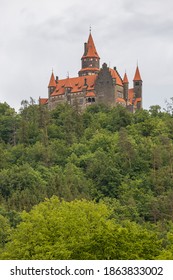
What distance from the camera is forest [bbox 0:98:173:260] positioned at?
4544 cm

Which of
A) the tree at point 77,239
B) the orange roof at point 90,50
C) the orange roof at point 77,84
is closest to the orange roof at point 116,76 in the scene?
the orange roof at point 77,84

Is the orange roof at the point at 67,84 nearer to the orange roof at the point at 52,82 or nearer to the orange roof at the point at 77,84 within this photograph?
the orange roof at the point at 77,84

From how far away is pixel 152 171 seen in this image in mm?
103125

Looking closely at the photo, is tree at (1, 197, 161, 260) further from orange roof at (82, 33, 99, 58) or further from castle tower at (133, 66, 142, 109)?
orange roof at (82, 33, 99, 58)

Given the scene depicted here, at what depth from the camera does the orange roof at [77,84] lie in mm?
132375

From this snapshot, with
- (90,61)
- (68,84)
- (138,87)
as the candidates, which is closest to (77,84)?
(68,84)

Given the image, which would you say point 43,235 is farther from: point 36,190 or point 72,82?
point 72,82

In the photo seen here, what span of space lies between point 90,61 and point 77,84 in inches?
302

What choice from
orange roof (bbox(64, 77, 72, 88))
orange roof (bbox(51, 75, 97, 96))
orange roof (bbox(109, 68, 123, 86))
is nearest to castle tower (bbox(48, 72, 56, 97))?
orange roof (bbox(51, 75, 97, 96))

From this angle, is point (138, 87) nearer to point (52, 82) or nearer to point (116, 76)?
point (116, 76)

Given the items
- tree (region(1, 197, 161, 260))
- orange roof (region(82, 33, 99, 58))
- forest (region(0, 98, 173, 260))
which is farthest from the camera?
orange roof (region(82, 33, 99, 58))

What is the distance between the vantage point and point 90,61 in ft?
461

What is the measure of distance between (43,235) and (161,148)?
62044 millimetres

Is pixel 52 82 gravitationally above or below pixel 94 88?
above
